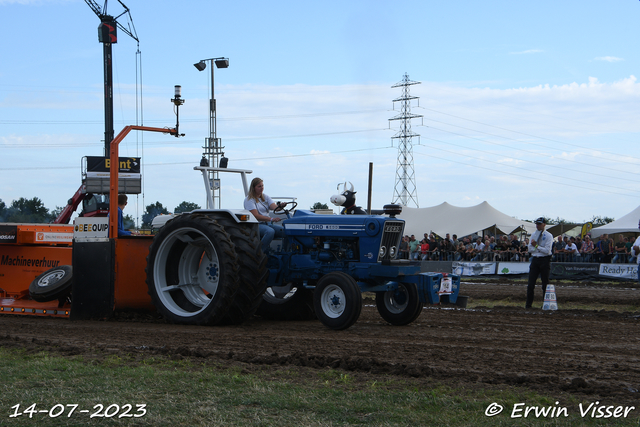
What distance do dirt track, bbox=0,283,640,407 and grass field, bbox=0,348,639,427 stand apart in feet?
1.17

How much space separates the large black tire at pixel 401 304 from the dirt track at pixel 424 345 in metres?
0.17

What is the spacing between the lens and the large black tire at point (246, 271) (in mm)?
8109

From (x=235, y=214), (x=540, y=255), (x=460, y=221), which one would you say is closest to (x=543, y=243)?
(x=540, y=255)

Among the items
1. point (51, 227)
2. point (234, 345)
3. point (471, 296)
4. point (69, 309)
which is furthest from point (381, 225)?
point (471, 296)

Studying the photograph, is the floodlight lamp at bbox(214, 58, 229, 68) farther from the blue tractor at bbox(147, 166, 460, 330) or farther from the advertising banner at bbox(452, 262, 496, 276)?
the blue tractor at bbox(147, 166, 460, 330)

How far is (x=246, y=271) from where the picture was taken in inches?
319

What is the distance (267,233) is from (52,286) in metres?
3.00

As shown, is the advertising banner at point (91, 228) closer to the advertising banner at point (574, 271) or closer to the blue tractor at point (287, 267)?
the blue tractor at point (287, 267)

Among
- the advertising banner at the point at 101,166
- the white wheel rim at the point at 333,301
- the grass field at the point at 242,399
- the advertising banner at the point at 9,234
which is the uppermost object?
the advertising banner at the point at 101,166

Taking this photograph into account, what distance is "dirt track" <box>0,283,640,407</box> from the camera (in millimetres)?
4980

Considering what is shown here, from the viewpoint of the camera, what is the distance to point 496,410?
157 inches

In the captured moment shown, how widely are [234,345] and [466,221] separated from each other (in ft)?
86.0

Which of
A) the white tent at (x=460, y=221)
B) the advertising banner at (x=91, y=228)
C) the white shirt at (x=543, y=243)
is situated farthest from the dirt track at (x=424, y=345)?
the white tent at (x=460, y=221)

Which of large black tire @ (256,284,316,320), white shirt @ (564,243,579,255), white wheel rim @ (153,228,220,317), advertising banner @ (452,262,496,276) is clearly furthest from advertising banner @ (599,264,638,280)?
white wheel rim @ (153,228,220,317)
